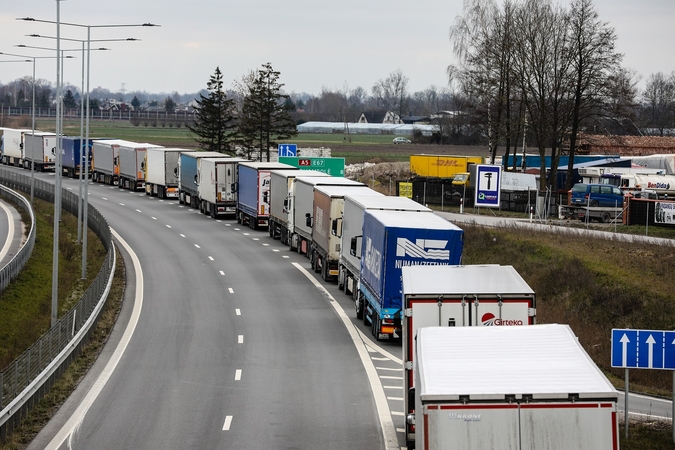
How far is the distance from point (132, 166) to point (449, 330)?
66.3 m

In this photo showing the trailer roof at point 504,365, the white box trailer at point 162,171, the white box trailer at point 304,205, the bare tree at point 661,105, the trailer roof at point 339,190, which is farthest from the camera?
the bare tree at point 661,105

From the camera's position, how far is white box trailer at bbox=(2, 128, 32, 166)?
331ft

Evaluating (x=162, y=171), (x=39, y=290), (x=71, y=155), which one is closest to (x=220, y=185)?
(x=162, y=171)

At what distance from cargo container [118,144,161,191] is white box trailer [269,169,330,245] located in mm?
25604

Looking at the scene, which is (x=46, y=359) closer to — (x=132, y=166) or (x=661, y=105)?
(x=132, y=166)

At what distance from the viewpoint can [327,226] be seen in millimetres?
38000

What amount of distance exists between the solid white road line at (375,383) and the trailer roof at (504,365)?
5.00m

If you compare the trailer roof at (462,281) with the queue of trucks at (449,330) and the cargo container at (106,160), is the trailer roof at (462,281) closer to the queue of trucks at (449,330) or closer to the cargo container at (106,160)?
the queue of trucks at (449,330)

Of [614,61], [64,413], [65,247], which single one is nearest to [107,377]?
[64,413]

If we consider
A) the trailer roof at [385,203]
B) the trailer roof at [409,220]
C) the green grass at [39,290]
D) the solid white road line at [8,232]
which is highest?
the trailer roof at [385,203]

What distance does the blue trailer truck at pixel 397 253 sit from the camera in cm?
2670

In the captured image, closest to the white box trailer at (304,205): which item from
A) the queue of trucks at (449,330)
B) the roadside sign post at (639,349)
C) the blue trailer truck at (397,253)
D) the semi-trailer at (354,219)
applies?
the queue of trucks at (449,330)

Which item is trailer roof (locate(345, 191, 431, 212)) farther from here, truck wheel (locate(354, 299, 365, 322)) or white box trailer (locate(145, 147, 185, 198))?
white box trailer (locate(145, 147, 185, 198))

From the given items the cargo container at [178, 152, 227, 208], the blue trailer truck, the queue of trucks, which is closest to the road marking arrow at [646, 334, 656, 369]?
the queue of trucks
